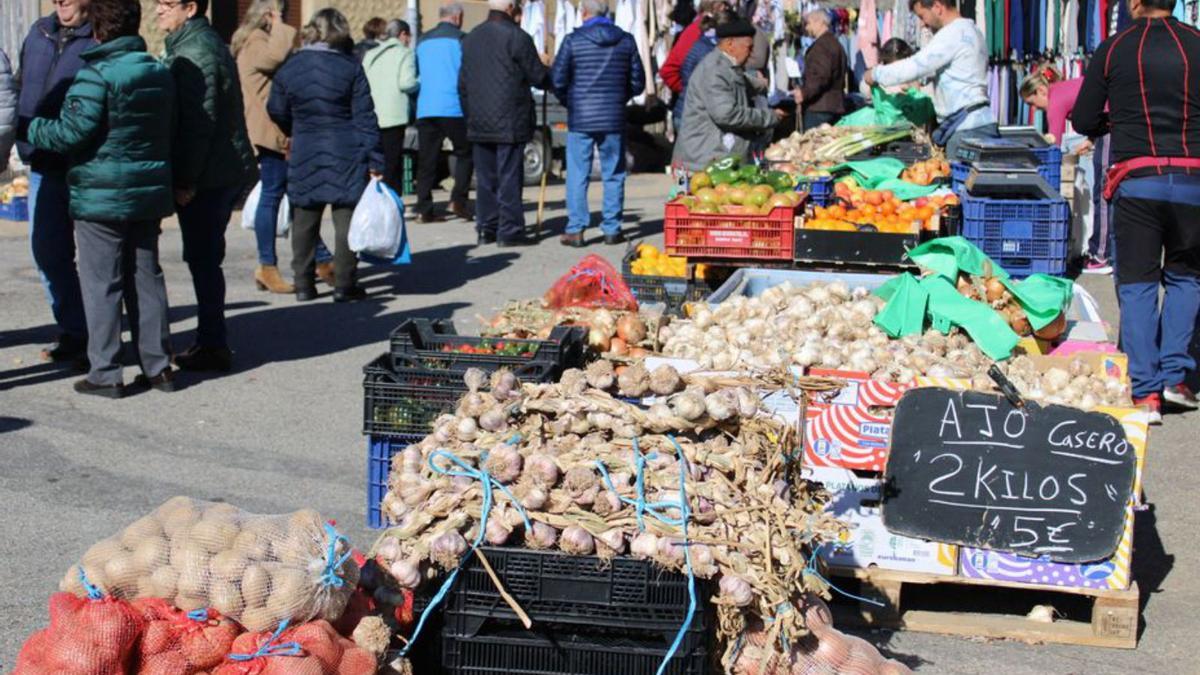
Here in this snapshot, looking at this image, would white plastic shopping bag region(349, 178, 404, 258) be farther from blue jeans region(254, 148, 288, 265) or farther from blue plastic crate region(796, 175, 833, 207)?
blue plastic crate region(796, 175, 833, 207)

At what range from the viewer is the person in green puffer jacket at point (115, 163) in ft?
24.6

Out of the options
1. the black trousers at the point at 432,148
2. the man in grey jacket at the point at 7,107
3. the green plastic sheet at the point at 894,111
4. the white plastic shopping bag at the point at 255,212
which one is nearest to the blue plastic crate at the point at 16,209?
the white plastic shopping bag at the point at 255,212

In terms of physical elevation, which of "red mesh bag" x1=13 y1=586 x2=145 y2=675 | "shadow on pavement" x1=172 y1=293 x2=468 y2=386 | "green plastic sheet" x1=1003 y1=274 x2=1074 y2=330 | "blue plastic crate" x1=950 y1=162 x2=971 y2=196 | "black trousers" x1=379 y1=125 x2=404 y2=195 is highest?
"black trousers" x1=379 y1=125 x2=404 y2=195

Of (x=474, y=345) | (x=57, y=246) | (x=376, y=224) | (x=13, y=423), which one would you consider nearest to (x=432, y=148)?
(x=376, y=224)

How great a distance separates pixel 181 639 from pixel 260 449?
3942mm

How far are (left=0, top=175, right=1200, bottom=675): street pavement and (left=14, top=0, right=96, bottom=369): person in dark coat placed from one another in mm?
317

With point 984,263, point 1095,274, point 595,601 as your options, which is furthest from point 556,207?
point 595,601

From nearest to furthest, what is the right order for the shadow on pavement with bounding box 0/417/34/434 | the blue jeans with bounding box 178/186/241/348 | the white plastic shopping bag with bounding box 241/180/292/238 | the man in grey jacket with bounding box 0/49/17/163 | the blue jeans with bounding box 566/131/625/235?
the shadow on pavement with bounding box 0/417/34/434 → the man in grey jacket with bounding box 0/49/17/163 → the blue jeans with bounding box 178/186/241/348 → the white plastic shopping bag with bounding box 241/180/292/238 → the blue jeans with bounding box 566/131/625/235

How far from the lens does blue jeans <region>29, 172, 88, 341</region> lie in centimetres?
853

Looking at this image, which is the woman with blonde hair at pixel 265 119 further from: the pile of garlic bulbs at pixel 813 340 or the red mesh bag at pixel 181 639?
the red mesh bag at pixel 181 639

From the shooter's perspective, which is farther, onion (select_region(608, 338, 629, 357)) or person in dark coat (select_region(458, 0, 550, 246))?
person in dark coat (select_region(458, 0, 550, 246))

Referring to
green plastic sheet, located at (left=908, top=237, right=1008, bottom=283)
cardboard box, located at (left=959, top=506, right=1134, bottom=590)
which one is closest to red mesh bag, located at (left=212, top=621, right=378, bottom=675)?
cardboard box, located at (left=959, top=506, right=1134, bottom=590)

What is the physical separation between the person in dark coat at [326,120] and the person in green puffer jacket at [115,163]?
2501mm

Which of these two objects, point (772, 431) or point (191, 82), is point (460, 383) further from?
point (191, 82)
